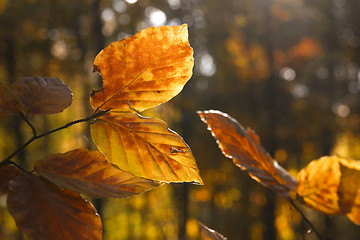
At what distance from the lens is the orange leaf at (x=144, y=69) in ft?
0.95

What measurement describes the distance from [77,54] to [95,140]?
568 centimetres

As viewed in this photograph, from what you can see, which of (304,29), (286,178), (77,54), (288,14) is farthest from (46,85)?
(304,29)

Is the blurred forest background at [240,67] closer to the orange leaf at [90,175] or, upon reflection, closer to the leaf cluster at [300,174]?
the leaf cluster at [300,174]

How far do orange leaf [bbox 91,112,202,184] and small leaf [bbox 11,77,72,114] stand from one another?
0.15ft

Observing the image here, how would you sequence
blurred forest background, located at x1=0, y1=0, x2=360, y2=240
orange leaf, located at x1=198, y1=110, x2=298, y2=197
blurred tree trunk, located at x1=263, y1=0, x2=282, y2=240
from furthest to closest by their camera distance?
blurred forest background, located at x1=0, y1=0, x2=360, y2=240
blurred tree trunk, located at x1=263, y1=0, x2=282, y2=240
orange leaf, located at x1=198, y1=110, x2=298, y2=197

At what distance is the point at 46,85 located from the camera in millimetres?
322

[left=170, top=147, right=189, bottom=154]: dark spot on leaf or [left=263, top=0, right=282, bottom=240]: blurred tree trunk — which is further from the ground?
[left=170, top=147, right=189, bottom=154]: dark spot on leaf

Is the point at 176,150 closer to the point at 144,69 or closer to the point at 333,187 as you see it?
the point at 144,69

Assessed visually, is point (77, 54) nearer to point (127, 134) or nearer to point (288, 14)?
point (288, 14)

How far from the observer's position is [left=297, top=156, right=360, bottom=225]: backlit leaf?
451 millimetres

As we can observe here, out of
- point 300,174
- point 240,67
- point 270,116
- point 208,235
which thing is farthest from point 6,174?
point 240,67

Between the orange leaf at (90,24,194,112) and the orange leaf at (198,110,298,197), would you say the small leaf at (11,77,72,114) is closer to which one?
the orange leaf at (90,24,194,112)

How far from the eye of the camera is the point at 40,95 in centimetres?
31

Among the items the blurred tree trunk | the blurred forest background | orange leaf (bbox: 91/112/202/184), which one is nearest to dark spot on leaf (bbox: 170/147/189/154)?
orange leaf (bbox: 91/112/202/184)
